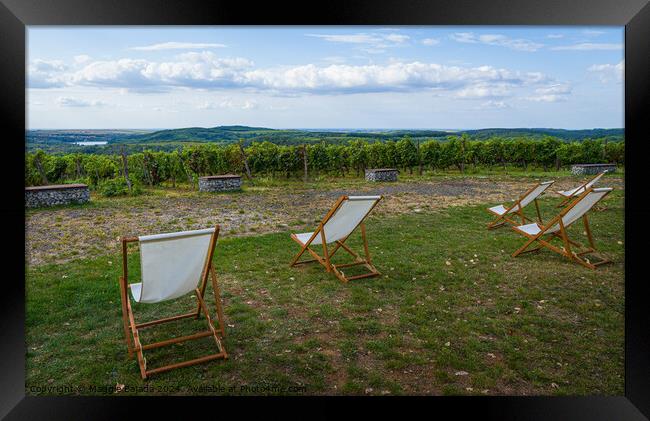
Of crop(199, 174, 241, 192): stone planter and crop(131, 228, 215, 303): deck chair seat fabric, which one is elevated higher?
crop(199, 174, 241, 192): stone planter

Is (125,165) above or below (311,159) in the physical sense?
below

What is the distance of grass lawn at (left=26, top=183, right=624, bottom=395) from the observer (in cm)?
222

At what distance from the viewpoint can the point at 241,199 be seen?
7.64 meters

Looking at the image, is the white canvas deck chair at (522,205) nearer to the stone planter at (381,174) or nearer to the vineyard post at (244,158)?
the stone planter at (381,174)

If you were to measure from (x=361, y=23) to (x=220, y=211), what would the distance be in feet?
15.1

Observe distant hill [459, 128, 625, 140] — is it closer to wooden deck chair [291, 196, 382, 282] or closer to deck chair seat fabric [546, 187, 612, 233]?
deck chair seat fabric [546, 187, 612, 233]

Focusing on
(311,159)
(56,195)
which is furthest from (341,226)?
(311,159)

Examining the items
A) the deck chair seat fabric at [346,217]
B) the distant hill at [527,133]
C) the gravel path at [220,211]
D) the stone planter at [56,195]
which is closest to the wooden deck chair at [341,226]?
the deck chair seat fabric at [346,217]

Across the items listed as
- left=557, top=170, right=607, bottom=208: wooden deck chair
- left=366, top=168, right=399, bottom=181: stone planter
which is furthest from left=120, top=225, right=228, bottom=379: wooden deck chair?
left=366, top=168, right=399, bottom=181: stone planter

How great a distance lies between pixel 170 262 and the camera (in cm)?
220

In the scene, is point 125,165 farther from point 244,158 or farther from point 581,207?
point 581,207

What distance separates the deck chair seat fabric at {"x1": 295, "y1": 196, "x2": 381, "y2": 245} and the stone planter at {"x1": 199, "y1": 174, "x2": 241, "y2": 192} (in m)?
5.07

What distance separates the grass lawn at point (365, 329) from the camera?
87.3 inches
